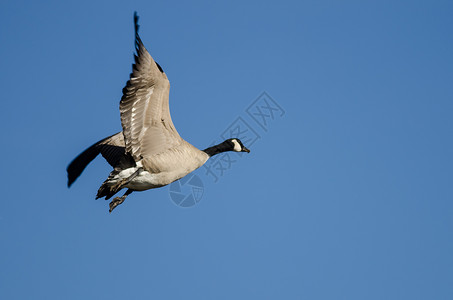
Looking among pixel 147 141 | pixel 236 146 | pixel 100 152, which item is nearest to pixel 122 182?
pixel 147 141

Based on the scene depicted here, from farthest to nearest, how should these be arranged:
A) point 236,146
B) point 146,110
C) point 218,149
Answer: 1. point 236,146
2. point 218,149
3. point 146,110

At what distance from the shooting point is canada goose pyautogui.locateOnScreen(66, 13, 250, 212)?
882 cm

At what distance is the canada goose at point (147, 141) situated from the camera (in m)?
8.82

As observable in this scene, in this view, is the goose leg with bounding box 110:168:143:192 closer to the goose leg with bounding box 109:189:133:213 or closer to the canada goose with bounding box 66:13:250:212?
the canada goose with bounding box 66:13:250:212

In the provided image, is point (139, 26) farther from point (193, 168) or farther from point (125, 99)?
point (193, 168)

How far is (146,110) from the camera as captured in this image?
9297 millimetres

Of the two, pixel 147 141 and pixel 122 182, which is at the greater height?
pixel 147 141

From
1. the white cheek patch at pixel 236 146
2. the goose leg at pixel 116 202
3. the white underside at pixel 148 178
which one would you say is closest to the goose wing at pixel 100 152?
the goose leg at pixel 116 202

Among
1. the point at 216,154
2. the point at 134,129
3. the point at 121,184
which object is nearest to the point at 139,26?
the point at 134,129

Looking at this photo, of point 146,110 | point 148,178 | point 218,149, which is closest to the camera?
point 146,110

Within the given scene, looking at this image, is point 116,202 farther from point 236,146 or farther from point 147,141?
point 236,146

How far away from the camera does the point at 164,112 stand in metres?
9.52

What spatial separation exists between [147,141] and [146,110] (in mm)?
664

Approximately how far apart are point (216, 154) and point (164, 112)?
84.6 inches
